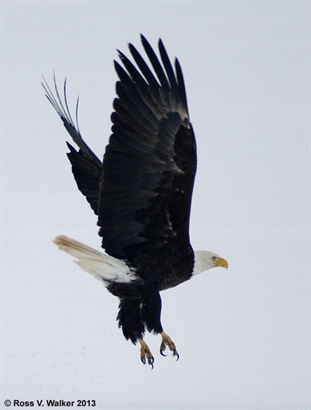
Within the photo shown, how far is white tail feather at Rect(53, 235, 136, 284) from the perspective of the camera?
7.34 meters

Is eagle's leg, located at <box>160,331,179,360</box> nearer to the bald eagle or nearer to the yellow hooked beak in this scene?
the bald eagle

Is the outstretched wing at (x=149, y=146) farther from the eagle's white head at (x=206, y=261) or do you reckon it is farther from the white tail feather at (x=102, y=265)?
the eagle's white head at (x=206, y=261)

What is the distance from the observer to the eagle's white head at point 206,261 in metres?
7.54

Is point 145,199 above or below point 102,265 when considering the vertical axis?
above

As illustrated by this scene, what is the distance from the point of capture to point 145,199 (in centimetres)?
702

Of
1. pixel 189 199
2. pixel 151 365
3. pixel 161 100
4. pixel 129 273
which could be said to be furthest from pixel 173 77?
pixel 151 365

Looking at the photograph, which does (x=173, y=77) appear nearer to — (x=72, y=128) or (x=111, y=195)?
(x=111, y=195)

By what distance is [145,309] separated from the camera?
728cm

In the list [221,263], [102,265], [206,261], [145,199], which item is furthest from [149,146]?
[221,263]

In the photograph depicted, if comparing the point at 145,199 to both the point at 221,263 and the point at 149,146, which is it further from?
the point at 221,263

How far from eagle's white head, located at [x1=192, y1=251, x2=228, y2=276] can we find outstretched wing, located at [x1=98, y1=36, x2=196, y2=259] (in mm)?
583

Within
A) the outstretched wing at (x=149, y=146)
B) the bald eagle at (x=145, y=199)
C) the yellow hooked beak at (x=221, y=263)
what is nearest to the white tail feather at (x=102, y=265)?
the bald eagle at (x=145, y=199)

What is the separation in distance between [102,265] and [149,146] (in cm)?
101

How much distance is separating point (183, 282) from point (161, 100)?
1432 millimetres
